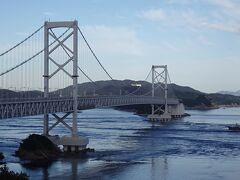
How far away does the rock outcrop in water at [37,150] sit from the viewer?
112 ft

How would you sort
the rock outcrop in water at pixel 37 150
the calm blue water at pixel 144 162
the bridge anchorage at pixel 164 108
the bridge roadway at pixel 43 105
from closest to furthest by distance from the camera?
the bridge roadway at pixel 43 105
the calm blue water at pixel 144 162
the rock outcrop in water at pixel 37 150
the bridge anchorage at pixel 164 108

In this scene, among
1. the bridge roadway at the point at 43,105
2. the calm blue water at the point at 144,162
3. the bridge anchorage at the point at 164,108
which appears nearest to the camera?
the bridge roadway at the point at 43,105

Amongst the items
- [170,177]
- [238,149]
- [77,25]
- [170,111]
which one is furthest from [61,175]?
[170,111]

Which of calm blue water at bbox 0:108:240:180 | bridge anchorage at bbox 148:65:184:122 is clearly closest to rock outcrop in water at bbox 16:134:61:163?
calm blue water at bbox 0:108:240:180

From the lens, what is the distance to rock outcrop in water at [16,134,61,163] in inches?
1340

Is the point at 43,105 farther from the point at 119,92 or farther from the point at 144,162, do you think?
the point at 119,92

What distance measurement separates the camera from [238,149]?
4300cm

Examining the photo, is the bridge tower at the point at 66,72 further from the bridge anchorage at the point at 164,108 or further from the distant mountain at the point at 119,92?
the bridge anchorage at the point at 164,108

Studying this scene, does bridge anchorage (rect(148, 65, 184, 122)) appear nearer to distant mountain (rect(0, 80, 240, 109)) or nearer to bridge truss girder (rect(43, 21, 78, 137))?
distant mountain (rect(0, 80, 240, 109))

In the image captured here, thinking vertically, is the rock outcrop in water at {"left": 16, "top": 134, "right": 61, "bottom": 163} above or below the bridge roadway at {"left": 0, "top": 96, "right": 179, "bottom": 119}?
below

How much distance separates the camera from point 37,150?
1364 inches

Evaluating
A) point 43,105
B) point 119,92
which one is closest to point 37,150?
point 43,105

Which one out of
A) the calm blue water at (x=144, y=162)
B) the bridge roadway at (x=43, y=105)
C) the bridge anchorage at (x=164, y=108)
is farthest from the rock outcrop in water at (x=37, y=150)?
→ the bridge anchorage at (x=164, y=108)

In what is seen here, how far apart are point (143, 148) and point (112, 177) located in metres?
15.5
